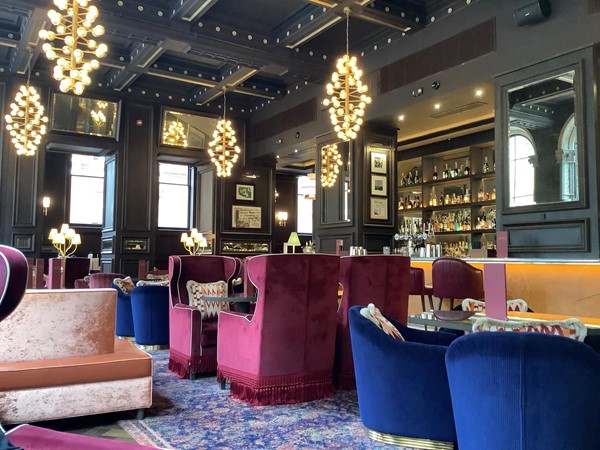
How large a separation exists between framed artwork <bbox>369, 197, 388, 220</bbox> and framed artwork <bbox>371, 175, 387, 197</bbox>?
104 mm

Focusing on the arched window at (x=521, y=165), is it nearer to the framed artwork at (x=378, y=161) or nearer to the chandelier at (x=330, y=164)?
the framed artwork at (x=378, y=161)

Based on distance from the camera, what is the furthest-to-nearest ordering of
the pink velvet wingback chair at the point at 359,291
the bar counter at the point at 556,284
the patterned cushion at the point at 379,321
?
1. the bar counter at the point at 556,284
2. the pink velvet wingback chair at the point at 359,291
3. the patterned cushion at the point at 379,321

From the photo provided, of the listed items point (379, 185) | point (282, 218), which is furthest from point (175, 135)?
point (282, 218)

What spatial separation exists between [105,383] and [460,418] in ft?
6.97

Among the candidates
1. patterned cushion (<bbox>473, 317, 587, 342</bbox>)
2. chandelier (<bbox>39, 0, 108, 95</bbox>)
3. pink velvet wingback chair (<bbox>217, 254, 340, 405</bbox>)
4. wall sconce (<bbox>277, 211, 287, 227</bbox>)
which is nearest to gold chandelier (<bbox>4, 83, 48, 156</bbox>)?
chandelier (<bbox>39, 0, 108, 95</bbox>)

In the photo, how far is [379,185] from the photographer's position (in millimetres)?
8867

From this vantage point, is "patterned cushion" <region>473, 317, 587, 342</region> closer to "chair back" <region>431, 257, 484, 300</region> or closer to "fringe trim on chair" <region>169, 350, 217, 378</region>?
"fringe trim on chair" <region>169, 350, 217, 378</region>

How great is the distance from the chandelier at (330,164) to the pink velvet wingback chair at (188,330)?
4.48m

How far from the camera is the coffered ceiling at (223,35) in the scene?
23.7 ft

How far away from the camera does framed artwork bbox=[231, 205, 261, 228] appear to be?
39.0 feet

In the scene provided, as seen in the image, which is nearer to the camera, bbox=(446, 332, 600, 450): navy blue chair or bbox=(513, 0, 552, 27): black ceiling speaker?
bbox=(446, 332, 600, 450): navy blue chair

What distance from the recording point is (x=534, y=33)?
6008 millimetres

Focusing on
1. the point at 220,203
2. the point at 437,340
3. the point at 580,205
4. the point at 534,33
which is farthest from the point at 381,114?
the point at 437,340

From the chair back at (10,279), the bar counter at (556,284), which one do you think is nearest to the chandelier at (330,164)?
the bar counter at (556,284)
